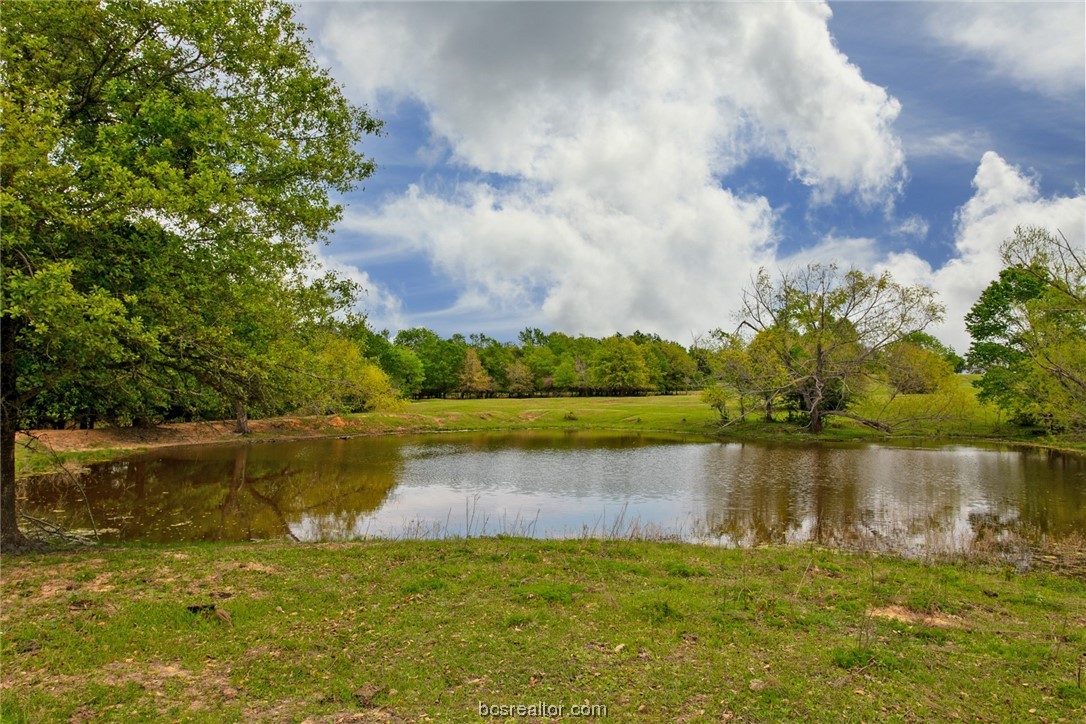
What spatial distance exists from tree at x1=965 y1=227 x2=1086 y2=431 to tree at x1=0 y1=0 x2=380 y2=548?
2308 cm

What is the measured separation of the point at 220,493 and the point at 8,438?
12.4 metres

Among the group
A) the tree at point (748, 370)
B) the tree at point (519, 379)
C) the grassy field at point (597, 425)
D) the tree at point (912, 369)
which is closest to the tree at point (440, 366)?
the tree at point (519, 379)

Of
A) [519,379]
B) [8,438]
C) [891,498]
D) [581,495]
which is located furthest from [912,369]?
[519,379]

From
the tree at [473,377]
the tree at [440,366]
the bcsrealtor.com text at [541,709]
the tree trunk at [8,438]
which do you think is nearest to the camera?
the bcsrealtor.com text at [541,709]

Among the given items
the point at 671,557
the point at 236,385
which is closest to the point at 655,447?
the point at 671,557

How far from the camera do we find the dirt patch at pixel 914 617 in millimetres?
9594

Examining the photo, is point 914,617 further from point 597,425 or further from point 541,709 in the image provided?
point 597,425

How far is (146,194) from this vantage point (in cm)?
988

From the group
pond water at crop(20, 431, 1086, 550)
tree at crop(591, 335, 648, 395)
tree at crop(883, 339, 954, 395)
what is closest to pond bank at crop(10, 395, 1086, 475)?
pond water at crop(20, 431, 1086, 550)

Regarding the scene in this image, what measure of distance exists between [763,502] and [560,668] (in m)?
17.7

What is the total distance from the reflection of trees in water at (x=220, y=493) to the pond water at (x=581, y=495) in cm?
10

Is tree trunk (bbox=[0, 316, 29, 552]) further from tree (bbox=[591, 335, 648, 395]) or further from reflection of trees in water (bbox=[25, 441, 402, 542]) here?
tree (bbox=[591, 335, 648, 395])

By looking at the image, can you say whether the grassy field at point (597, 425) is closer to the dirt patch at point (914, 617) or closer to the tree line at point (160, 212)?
the tree line at point (160, 212)

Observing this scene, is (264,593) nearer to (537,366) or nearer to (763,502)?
(763,502)
